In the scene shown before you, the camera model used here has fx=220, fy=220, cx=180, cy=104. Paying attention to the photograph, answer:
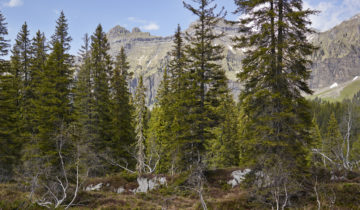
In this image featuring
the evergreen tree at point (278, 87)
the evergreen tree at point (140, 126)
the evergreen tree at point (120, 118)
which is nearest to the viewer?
the evergreen tree at point (278, 87)

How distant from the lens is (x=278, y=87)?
471 inches

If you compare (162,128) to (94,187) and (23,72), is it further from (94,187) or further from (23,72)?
(23,72)

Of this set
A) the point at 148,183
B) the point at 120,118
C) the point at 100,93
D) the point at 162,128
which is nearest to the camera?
the point at 148,183

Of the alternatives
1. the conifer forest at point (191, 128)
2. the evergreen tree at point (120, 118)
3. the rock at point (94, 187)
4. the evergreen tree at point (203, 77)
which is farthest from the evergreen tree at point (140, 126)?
the evergreen tree at point (203, 77)

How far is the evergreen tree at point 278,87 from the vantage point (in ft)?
37.2

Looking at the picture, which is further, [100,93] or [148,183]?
[100,93]

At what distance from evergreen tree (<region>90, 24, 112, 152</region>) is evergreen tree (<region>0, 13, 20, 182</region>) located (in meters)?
7.23

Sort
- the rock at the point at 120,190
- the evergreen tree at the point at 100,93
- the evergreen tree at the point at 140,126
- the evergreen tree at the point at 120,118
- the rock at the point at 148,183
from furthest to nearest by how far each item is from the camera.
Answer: the evergreen tree at the point at 120,118
the evergreen tree at the point at 100,93
the evergreen tree at the point at 140,126
the rock at the point at 148,183
the rock at the point at 120,190

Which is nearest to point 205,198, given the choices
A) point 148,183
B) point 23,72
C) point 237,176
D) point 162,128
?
point 237,176

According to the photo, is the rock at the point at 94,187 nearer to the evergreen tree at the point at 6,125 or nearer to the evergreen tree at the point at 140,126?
the evergreen tree at the point at 140,126

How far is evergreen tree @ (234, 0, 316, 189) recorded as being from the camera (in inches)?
446

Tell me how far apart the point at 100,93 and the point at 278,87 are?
18.5m

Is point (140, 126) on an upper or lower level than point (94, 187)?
upper

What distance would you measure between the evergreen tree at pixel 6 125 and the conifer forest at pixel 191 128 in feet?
0.36
